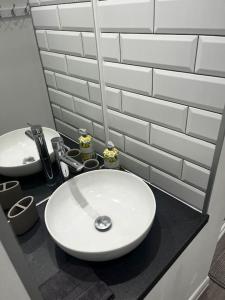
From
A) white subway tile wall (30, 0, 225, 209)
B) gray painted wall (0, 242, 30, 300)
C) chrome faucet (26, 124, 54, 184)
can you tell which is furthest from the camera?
chrome faucet (26, 124, 54, 184)

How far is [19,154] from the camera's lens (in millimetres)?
1107

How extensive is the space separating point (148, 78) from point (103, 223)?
1.86 ft

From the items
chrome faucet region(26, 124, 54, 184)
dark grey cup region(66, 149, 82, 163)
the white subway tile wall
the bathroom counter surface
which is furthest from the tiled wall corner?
the bathroom counter surface

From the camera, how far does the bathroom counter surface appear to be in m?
0.74

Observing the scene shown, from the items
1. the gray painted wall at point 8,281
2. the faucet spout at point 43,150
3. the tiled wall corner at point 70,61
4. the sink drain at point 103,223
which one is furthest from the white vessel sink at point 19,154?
the gray painted wall at point 8,281

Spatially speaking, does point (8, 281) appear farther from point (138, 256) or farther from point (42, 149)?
point (42, 149)

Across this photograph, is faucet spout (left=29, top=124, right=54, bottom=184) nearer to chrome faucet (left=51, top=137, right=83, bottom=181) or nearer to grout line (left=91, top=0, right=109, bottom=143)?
chrome faucet (left=51, top=137, right=83, bottom=181)

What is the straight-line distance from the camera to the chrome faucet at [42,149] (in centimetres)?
94

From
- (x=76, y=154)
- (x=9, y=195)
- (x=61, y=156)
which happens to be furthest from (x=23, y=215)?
(x=76, y=154)

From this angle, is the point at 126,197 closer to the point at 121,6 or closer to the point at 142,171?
the point at 142,171

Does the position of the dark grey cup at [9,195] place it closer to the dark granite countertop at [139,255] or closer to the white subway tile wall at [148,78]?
the dark granite countertop at [139,255]

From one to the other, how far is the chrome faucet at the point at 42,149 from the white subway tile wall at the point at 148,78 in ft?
0.79

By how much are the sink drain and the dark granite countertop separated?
0.43ft

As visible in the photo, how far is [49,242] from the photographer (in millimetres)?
868
